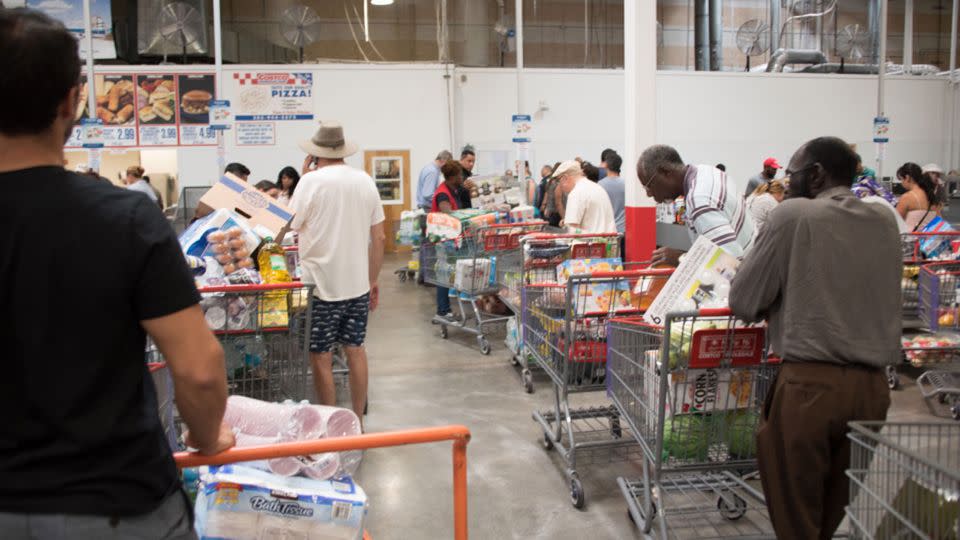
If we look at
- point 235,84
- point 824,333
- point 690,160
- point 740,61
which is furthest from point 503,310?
point 740,61

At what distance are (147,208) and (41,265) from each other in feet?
0.65

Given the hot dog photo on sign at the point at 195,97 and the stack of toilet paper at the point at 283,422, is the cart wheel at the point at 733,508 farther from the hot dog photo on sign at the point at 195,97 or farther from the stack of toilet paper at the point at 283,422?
the hot dog photo on sign at the point at 195,97

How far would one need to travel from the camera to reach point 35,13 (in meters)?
1.44

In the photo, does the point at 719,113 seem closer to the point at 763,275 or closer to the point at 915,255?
→ the point at 915,255

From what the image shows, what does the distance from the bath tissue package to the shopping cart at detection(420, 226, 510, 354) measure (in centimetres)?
526

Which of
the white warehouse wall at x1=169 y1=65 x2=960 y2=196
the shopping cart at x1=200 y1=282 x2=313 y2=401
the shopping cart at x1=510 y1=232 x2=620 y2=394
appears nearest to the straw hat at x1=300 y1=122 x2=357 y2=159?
the shopping cart at x1=200 y1=282 x2=313 y2=401

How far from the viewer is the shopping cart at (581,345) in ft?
14.4

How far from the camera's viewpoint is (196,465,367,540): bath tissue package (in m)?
2.34

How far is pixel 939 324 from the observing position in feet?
18.1

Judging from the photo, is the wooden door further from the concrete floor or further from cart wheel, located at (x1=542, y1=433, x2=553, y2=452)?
cart wheel, located at (x1=542, y1=433, x2=553, y2=452)

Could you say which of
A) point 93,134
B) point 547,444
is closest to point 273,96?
point 93,134

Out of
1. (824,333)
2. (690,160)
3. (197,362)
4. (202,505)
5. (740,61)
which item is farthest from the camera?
(740,61)

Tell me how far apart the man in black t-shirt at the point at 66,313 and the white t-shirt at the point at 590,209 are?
581 cm

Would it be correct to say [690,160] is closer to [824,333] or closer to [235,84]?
[235,84]
